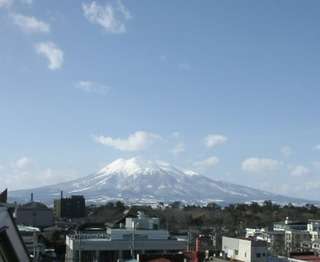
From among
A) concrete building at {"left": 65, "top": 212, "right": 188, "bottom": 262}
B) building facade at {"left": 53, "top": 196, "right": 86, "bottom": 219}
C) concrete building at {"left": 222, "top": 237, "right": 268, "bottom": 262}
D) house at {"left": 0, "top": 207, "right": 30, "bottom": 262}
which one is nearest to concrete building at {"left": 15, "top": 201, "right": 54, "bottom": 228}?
building facade at {"left": 53, "top": 196, "right": 86, "bottom": 219}

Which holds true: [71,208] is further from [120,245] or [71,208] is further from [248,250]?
[248,250]

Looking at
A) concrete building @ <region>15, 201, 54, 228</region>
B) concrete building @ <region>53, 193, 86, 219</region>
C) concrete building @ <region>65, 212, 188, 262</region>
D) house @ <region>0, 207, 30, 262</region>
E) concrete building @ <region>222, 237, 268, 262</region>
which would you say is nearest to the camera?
house @ <region>0, 207, 30, 262</region>

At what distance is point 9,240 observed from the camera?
1481 mm

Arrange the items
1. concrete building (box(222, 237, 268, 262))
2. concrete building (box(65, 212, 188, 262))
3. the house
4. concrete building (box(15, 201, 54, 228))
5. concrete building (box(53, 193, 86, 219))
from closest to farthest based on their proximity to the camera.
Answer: the house
concrete building (box(222, 237, 268, 262))
concrete building (box(65, 212, 188, 262))
concrete building (box(15, 201, 54, 228))
concrete building (box(53, 193, 86, 219))

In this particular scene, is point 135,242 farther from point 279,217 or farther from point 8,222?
point 279,217

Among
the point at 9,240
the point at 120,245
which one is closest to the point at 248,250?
the point at 120,245

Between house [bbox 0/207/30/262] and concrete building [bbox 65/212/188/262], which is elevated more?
house [bbox 0/207/30/262]

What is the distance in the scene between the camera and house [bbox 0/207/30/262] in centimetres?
145

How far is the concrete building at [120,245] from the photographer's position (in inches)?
862

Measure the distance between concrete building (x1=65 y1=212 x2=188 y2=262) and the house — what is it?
2054 centimetres

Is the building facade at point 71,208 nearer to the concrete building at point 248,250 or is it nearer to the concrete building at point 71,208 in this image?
the concrete building at point 71,208

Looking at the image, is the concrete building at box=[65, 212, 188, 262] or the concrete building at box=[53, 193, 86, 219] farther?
the concrete building at box=[53, 193, 86, 219]

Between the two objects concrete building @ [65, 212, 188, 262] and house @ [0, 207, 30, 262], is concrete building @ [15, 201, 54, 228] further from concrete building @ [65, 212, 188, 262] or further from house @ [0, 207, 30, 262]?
house @ [0, 207, 30, 262]

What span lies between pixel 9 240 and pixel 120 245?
2167 cm
